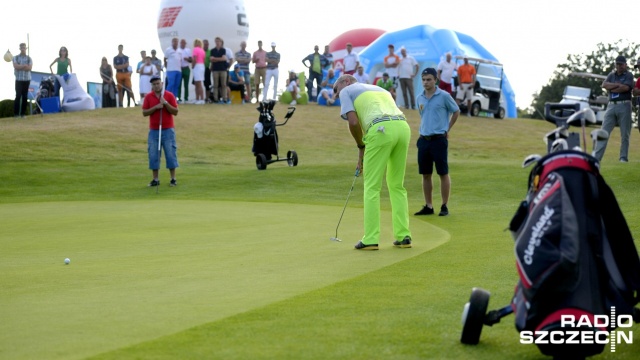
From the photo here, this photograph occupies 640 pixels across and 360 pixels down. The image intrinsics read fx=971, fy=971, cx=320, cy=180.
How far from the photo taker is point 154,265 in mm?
8945

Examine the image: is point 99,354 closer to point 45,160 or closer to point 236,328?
point 236,328

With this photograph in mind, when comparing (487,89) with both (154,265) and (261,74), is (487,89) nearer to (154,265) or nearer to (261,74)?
(261,74)

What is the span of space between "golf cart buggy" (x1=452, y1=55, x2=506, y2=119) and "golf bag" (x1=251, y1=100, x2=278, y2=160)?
58.9ft

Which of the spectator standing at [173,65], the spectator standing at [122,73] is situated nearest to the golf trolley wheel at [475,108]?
the spectator standing at [173,65]

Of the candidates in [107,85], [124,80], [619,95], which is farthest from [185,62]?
[619,95]

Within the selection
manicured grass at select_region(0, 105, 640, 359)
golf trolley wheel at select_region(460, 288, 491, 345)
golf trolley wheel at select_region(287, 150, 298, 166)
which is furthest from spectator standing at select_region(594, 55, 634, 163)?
golf trolley wheel at select_region(460, 288, 491, 345)

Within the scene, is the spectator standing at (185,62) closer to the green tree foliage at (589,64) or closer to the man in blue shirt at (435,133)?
the man in blue shirt at (435,133)

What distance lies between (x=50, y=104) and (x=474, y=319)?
32.2 m

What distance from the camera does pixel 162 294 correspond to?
7152 mm

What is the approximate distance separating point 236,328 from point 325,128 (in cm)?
2848

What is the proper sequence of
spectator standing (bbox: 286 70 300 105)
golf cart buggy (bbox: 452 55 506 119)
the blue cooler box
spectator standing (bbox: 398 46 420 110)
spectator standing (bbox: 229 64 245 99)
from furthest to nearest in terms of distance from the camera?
golf cart buggy (bbox: 452 55 506 119) < spectator standing (bbox: 286 70 300 105) < spectator standing (bbox: 229 64 245 99) < spectator standing (bbox: 398 46 420 110) < the blue cooler box

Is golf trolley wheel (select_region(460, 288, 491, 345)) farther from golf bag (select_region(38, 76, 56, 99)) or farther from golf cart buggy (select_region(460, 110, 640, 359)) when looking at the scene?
golf bag (select_region(38, 76, 56, 99))

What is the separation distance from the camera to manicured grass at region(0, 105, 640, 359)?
5.48 m

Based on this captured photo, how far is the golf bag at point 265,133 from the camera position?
891 inches
